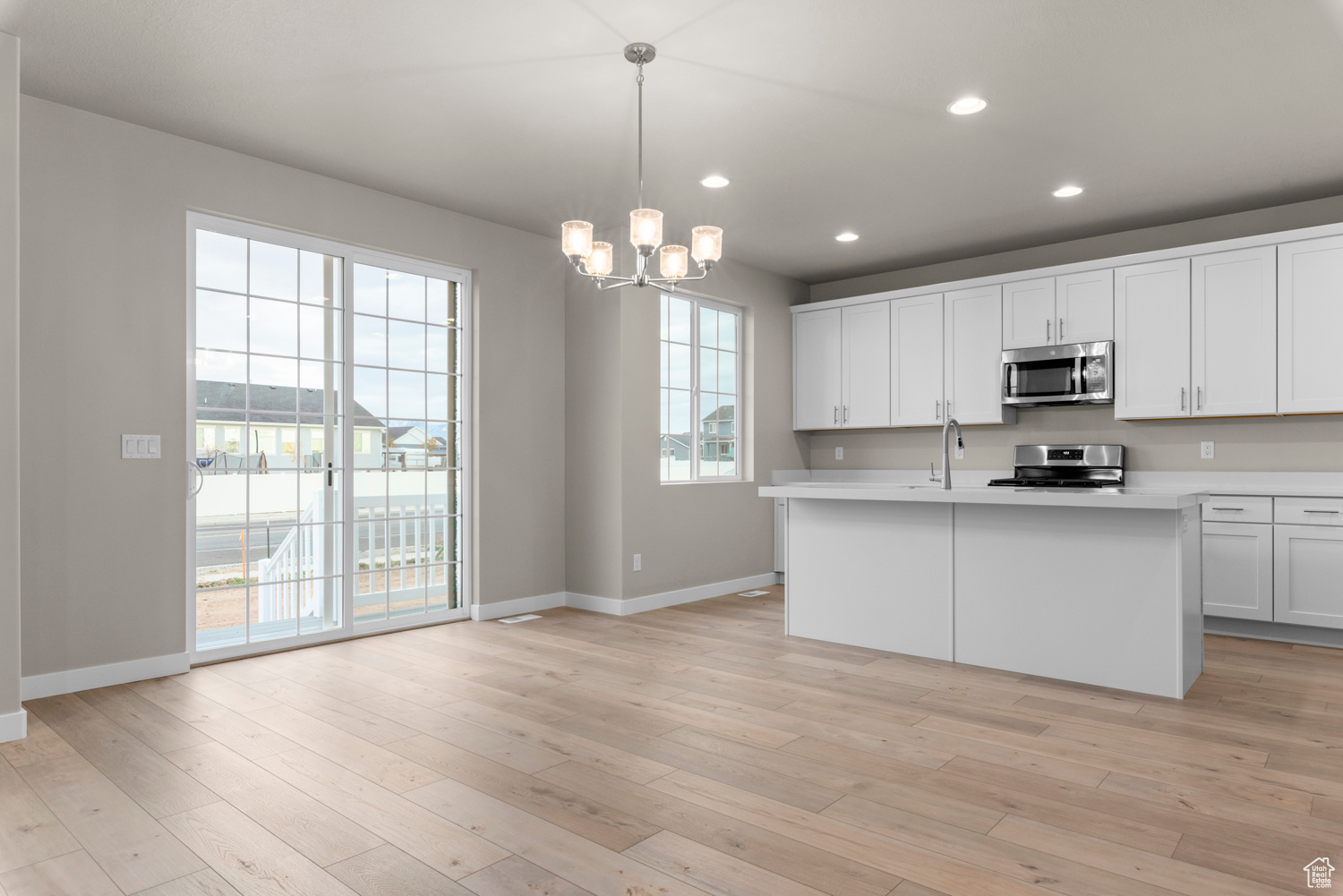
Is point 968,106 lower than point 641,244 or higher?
higher

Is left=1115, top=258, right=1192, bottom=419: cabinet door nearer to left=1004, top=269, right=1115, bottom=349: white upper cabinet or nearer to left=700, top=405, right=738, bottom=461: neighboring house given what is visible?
left=1004, top=269, right=1115, bottom=349: white upper cabinet

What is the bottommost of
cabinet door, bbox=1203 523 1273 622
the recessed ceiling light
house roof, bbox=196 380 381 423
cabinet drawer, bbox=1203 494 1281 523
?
cabinet door, bbox=1203 523 1273 622

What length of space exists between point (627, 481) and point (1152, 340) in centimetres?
351

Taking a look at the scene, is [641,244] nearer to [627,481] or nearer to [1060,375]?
[627,481]

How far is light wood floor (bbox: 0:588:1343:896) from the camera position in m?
1.96

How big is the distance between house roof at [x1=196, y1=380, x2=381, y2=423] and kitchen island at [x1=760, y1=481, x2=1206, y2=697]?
2676mm

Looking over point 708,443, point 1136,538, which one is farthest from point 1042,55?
point 708,443

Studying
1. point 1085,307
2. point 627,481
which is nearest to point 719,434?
point 627,481

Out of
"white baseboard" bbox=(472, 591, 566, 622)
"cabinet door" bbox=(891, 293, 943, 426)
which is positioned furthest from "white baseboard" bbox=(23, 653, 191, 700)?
"cabinet door" bbox=(891, 293, 943, 426)

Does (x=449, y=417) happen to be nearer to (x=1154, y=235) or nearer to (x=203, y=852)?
(x=203, y=852)

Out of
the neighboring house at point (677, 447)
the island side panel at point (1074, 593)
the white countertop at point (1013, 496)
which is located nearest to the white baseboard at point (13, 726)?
the white countertop at point (1013, 496)

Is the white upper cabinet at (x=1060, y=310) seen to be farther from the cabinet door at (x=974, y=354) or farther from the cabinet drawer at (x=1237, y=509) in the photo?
the cabinet drawer at (x=1237, y=509)

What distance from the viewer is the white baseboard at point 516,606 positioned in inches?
202

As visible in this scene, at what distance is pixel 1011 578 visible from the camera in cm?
375
